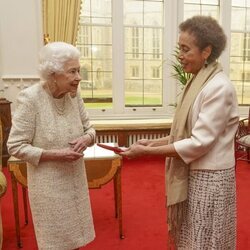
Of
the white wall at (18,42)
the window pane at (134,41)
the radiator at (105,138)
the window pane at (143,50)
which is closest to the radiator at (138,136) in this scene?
the radiator at (105,138)

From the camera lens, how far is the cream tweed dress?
1.69 m

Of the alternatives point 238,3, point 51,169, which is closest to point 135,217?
point 51,169

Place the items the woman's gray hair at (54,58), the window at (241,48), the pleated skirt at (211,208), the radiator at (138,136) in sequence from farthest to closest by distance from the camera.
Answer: the window at (241,48) → the radiator at (138,136) → the woman's gray hair at (54,58) → the pleated skirt at (211,208)

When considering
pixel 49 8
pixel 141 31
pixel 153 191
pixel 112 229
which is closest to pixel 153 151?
pixel 112 229

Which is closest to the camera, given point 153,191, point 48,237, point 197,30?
point 197,30

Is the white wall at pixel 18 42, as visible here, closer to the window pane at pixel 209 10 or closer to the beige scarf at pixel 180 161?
the window pane at pixel 209 10

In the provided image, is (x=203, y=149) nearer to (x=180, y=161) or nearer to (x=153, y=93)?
(x=180, y=161)

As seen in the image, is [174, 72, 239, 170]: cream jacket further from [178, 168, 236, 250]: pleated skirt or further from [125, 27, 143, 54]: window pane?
[125, 27, 143, 54]: window pane

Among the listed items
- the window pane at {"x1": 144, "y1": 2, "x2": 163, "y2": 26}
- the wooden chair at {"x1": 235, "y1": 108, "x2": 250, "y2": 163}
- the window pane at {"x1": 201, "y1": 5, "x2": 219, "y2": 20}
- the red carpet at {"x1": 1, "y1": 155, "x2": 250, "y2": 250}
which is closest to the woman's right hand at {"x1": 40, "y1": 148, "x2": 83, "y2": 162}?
the red carpet at {"x1": 1, "y1": 155, "x2": 250, "y2": 250}

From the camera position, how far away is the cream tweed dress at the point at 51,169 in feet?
5.56

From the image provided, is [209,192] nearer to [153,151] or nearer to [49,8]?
[153,151]

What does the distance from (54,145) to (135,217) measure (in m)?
1.65

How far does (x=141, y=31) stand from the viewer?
568cm

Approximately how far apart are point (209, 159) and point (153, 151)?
26 centimetres
